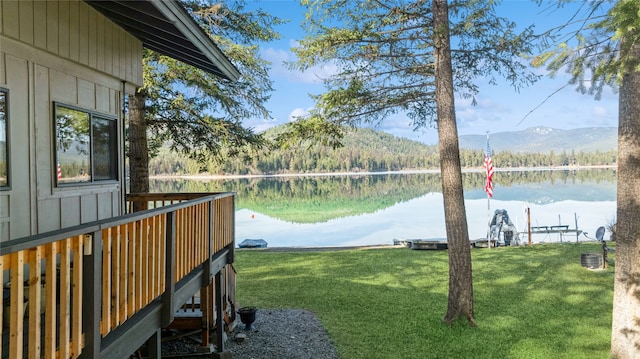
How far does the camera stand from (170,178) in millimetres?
84000

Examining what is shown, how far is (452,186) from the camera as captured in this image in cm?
879

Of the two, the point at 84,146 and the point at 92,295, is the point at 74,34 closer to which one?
the point at 84,146

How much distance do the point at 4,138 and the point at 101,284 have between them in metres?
2.29

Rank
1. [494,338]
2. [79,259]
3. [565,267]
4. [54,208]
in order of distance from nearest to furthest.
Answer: [79,259]
[54,208]
[494,338]
[565,267]

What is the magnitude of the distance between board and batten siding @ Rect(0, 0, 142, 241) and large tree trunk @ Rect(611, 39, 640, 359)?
297 inches

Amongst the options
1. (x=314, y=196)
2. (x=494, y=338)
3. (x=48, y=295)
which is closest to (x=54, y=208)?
(x=48, y=295)

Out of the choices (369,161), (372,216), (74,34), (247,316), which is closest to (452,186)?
(247,316)

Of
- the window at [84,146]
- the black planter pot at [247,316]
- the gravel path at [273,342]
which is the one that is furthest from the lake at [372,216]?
the window at [84,146]

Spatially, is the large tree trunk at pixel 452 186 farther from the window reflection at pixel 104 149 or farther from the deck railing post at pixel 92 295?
the deck railing post at pixel 92 295

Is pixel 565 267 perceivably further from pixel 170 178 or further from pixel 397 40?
pixel 170 178

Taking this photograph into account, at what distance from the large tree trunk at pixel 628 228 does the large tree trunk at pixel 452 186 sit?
8.38ft

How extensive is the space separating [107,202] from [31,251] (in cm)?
442

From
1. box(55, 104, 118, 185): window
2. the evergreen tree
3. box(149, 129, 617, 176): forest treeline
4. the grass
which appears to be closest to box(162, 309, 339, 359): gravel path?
the grass

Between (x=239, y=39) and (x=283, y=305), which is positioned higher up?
(x=239, y=39)
